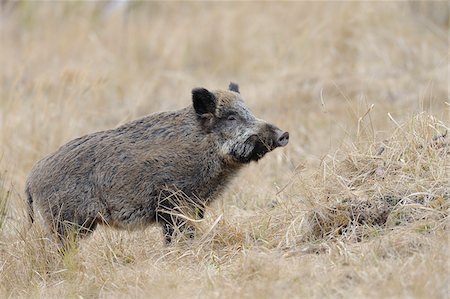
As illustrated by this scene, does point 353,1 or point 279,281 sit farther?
point 353,1

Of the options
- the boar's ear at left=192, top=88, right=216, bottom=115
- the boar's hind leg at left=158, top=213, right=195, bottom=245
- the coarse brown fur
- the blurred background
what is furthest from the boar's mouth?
the blurred background

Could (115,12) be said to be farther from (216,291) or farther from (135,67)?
(216,291)

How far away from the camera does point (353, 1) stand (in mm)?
13180

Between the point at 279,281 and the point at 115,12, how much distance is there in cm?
1089

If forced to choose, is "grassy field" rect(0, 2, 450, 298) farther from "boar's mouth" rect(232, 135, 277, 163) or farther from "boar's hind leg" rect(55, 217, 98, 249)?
"boar's mouth" rect(232, 135, 277, 163)

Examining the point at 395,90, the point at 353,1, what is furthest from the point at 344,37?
the point at 395,90

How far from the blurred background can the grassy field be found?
31 mm

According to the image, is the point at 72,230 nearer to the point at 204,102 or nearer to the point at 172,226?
the point at 172,226

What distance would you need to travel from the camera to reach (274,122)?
1049 cm

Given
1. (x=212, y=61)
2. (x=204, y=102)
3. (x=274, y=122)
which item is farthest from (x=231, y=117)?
(x=212, y=61)

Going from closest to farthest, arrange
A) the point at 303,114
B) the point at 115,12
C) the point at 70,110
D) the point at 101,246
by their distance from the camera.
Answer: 1. the point at 101,246
2. the point at 70,110
3. the point at 303,114
4. the point at 115,12

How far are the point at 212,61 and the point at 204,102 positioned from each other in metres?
7.49

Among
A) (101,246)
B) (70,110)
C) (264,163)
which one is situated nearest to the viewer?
(101,246)

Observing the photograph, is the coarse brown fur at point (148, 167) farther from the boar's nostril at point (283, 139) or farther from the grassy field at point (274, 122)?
the grassy field at point (274, 122)
